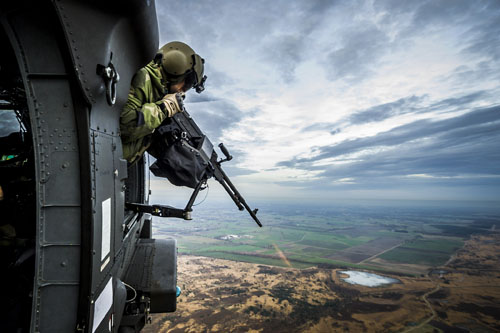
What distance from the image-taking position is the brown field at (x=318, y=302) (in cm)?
3250

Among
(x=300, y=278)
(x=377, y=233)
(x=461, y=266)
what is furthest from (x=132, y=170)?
(x=377, y=233)

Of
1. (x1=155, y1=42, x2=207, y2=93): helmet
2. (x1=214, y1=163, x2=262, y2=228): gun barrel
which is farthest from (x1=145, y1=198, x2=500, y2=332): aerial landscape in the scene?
(x1=155, y1=42, x2=207, y2=93): helmet

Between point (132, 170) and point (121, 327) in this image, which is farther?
point (132, 170)

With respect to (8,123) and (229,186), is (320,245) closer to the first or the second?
(229,186)

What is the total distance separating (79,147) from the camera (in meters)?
1.71

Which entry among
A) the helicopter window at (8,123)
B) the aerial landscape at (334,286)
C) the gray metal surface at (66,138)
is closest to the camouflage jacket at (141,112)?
the gray metal surface at (66,138)

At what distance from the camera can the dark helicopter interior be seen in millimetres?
2043

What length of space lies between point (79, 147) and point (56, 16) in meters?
0.88

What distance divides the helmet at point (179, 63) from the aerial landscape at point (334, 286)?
34657 mm

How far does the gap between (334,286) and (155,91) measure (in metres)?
52.7

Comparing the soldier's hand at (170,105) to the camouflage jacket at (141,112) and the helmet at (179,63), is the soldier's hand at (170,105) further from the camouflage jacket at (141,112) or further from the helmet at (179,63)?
the helmet at (179,63)

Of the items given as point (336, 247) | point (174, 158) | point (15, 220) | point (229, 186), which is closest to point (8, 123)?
point (15, 220)

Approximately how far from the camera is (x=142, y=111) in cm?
251

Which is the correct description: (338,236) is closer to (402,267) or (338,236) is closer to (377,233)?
(377,233)
